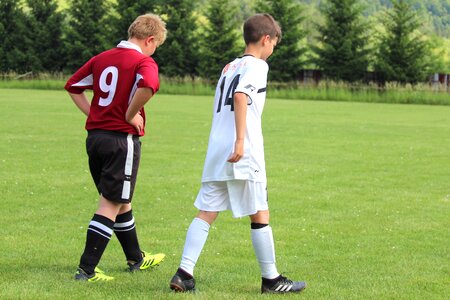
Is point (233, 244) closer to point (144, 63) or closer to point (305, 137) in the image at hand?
point (144, 63)

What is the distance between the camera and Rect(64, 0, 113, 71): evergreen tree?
64125 mm

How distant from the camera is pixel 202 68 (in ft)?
201

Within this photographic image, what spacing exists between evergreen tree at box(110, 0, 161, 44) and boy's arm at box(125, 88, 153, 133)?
58.5 m

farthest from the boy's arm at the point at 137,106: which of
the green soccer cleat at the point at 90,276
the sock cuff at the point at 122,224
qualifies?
the green soccer cleat at the point at 90,276

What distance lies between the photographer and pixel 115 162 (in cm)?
562

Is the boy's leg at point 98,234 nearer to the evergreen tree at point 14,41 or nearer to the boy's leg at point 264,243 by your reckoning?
the boy's leg at point 264,243

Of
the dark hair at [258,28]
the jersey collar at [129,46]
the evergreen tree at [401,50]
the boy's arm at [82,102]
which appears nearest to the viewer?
the dark hair at [258,28]

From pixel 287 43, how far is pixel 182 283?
5709 centimetres

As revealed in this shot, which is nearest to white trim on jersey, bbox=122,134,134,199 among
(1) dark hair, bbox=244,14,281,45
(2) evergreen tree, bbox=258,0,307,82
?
(1) dark hair, bbox=244,14,281,45

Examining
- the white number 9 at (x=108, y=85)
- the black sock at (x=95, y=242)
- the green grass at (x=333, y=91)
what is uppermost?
the white number 9 at (x=108, y=85)

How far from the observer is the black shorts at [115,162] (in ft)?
18.4

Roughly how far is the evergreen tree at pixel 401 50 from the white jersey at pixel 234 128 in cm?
5183

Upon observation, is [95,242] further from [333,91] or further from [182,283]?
[333,91]

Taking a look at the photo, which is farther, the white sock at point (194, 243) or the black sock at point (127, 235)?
the black sock at point (127, 235)
